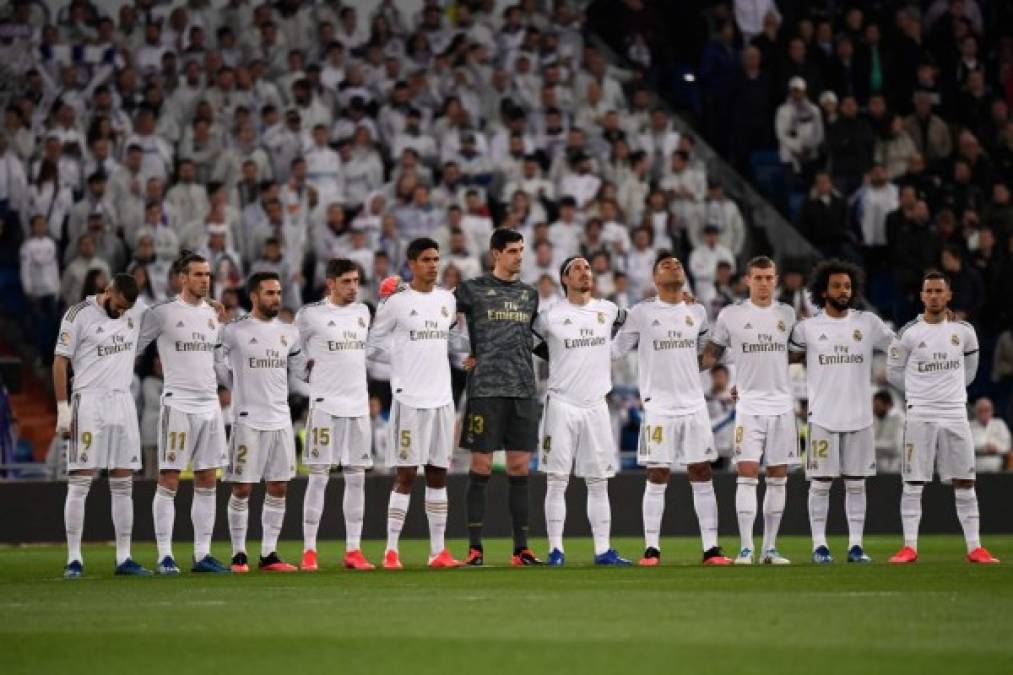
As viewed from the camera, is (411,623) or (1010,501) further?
(1010,501)

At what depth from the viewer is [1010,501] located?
24125mm

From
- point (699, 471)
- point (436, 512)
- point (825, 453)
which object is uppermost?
point (825, 453)

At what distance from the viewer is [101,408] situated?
16.8m

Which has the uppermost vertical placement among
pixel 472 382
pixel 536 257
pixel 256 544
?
pixel 536 257

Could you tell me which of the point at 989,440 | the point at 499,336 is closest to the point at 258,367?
the point at 499,336

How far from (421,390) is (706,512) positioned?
266 centimetres

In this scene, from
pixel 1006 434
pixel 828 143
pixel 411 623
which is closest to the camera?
pixel 411 623

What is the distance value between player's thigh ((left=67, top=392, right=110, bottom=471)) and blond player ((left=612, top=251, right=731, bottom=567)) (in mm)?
4515

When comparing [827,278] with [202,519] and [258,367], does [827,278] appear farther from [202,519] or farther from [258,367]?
[202,519]

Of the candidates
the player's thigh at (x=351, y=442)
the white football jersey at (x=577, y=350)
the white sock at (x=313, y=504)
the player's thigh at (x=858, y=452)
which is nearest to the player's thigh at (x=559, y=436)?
the white football jersey at (x=577, y=350)

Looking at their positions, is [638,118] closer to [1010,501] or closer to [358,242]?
[358,242]

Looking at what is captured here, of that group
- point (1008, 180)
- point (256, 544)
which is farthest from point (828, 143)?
point (256, 544)

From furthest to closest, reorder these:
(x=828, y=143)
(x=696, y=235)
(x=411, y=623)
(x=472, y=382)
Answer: (x=828, y=143) < (x=696, y=235) < (x=472, y=382) < (x=411, y=623)

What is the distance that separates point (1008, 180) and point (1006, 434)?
6.87 m
